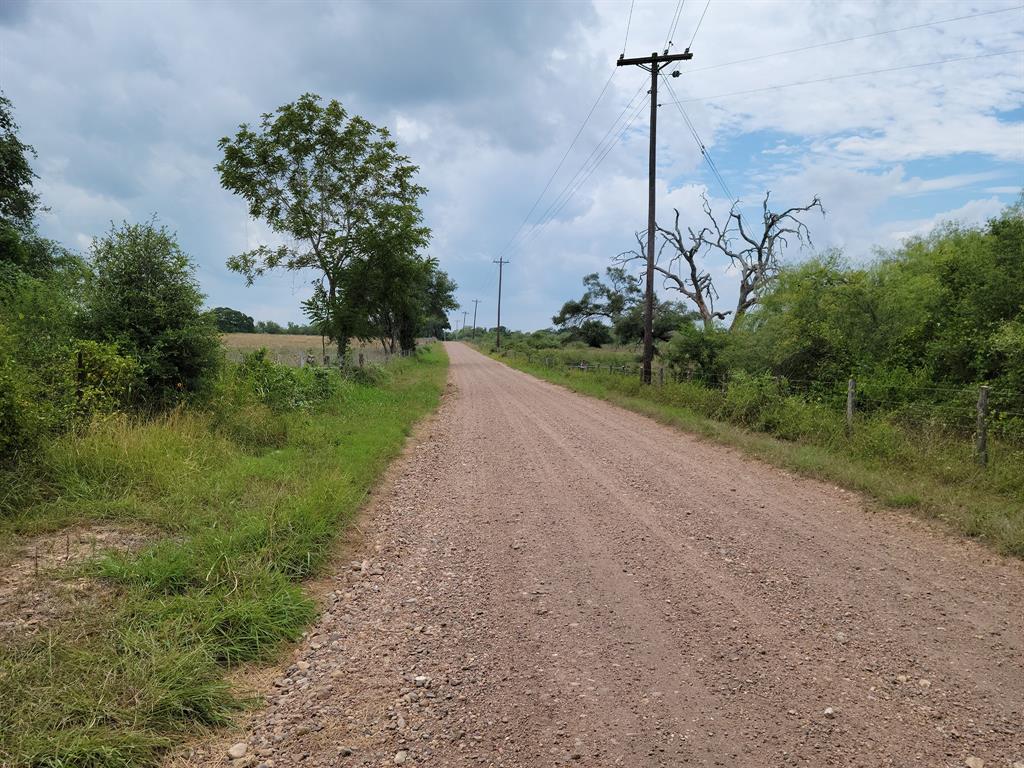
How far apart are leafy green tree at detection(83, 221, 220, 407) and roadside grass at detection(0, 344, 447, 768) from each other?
769 millimetres

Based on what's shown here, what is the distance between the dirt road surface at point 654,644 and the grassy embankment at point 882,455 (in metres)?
0.54

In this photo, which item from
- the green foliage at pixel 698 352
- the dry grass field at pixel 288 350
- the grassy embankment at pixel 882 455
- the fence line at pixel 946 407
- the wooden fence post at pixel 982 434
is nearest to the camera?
the grassy embankment at pixel 882 455

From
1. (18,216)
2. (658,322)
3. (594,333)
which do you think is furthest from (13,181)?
(594,333)

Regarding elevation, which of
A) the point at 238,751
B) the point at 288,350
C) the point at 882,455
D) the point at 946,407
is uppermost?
the point at 288,350

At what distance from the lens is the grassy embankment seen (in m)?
6.45

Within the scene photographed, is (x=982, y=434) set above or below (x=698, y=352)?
below

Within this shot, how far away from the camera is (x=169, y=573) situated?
428cm

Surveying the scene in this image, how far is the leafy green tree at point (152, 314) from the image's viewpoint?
855 centimetres

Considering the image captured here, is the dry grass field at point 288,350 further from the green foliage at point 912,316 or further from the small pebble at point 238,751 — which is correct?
the green foliage at point 912,316

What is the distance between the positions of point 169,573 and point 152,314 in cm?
585

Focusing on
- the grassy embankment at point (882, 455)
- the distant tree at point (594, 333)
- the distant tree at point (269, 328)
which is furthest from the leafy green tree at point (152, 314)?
the distant tree at point (269, 328)

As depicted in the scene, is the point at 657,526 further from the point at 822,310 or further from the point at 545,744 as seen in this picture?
the point at 822,310

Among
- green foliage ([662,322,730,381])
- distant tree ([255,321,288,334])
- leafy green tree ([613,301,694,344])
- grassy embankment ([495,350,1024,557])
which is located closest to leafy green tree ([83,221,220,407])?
grassy embankment ([495,350,1024,557])

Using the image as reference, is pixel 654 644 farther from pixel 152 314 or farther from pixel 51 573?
pixel 152 314
